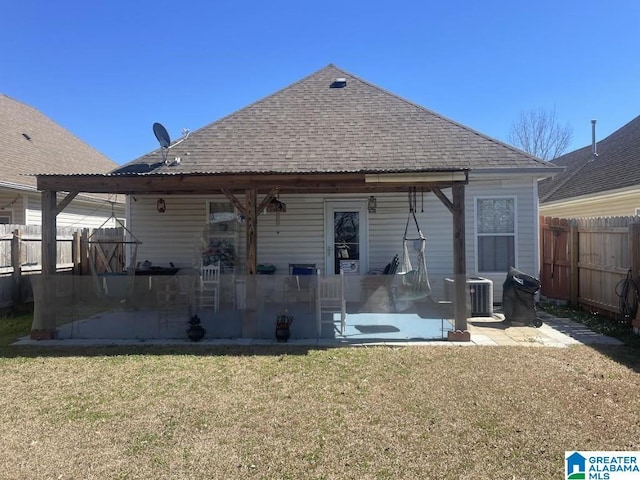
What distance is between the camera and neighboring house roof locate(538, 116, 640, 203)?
1122 centimetres

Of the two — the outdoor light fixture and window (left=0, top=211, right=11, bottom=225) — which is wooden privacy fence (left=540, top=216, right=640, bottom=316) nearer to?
the outdoor light fixture

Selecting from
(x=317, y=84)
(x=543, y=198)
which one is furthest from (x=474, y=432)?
(x=543, y=198)

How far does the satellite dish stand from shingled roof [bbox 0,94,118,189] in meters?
4.56

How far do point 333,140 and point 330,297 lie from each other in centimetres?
400

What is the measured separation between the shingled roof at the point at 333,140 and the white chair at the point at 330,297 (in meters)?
2.16

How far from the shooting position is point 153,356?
538cm

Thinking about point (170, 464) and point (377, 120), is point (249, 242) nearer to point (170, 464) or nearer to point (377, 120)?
point (170, 464)

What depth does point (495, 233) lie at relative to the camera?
880 centimetres

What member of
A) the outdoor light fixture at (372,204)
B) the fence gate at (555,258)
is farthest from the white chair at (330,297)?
the fence gate at (555,258)

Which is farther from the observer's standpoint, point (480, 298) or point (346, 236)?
point (346, 236)

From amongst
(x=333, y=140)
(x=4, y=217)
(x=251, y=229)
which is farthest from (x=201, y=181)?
(x=4, y=217)

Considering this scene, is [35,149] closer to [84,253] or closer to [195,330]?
[84,253]

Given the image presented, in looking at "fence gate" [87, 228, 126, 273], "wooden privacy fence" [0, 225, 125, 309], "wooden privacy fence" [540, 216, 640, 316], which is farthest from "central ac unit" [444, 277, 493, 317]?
"fence gate" [87, 228, 126, 273]

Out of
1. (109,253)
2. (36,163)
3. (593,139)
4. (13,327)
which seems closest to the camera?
(13,327)
